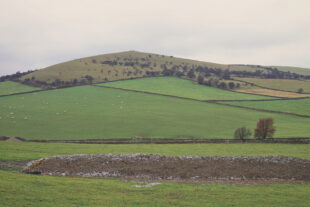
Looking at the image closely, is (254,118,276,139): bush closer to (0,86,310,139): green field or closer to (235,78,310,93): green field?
(0,86,310,139): green field

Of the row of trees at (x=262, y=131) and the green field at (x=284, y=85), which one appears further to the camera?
the green field at (x=284, y=85)

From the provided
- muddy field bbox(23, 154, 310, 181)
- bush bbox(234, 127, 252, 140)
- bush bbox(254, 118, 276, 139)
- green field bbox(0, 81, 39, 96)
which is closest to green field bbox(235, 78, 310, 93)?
bush bbox(254, 118, 276, 139)

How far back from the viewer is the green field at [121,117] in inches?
2906

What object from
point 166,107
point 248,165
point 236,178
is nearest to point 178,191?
point 236,178

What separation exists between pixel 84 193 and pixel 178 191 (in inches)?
309

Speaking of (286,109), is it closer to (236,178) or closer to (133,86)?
(133,86)

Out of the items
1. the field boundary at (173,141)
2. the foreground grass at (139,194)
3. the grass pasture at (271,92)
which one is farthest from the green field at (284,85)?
the foreground grass at (139,194)

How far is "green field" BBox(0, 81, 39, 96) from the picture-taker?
12775cm

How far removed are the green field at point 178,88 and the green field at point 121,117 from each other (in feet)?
35.2

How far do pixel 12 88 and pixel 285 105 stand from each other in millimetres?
118627

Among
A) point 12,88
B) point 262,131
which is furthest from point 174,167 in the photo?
point 12,88

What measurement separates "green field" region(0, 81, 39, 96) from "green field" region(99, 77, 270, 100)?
3599 cm

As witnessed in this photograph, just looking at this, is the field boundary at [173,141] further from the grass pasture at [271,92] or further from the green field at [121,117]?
the grass pasture at [271,92]

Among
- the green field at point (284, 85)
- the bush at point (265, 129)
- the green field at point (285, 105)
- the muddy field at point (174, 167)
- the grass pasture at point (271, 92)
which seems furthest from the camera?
the green field at point (284, 85)
